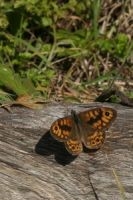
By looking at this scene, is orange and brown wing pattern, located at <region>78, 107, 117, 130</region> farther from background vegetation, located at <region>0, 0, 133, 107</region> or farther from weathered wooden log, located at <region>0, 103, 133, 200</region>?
background vegetation, located at <region>0, 0, 133, 107</region>

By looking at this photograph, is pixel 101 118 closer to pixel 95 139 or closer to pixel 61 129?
pixel 95 139

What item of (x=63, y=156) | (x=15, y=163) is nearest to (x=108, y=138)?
(x=63, y=156)

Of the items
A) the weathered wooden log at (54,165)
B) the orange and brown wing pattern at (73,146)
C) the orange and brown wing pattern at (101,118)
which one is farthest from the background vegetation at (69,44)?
the orange and brown wing pattern at (73,146)

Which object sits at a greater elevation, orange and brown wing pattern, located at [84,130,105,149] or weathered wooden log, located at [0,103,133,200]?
orange and brown wing pattern, located at [84,130,105,149]

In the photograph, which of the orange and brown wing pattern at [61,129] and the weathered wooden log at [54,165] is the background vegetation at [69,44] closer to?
the weathered wooden log at [54,165]

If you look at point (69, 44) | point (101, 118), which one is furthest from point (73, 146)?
point (69, 44)

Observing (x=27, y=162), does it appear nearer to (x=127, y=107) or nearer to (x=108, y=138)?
(x=108, y=138)

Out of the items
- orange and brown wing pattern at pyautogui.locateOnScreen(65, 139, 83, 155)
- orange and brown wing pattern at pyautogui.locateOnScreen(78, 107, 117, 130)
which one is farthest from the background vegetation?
orange and brown wing pattern at pyautogui.locateOnScreen(65, 139, 83, 155)
